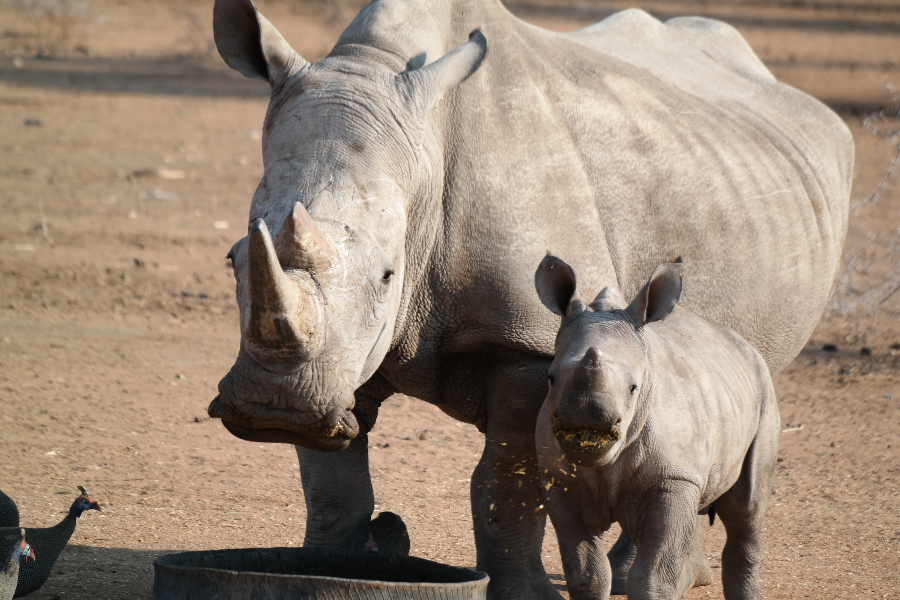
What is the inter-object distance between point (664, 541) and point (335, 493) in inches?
56.1

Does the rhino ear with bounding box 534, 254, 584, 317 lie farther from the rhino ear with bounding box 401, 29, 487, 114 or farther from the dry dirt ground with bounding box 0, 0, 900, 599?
the dry dirt ground with bounding box 0, 0, 900, 599

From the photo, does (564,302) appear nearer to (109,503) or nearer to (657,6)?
(109,503)

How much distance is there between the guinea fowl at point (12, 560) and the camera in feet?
12.4

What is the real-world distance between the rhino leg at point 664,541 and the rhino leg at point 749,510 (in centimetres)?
52

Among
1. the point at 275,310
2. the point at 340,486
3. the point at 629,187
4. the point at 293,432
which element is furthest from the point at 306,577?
the point at 629,187

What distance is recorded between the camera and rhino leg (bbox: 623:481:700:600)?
10.9 feet

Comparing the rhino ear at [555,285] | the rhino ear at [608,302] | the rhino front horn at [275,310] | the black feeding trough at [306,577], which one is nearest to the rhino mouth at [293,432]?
the rhino front horn at [275,310]

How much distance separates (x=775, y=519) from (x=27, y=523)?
339 centimetres

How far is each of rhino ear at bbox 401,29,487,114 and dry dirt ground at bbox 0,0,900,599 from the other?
6.92 feet

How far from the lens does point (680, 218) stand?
446 cm

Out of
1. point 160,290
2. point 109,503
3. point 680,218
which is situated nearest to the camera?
point 680,218

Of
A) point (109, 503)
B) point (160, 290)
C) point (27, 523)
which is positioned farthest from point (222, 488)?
point (160, 290)

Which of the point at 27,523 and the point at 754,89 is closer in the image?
the point at 27,523

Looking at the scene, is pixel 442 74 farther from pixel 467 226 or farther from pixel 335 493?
pixel 335 493
